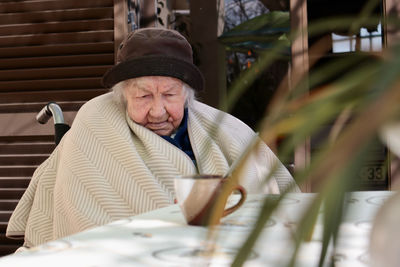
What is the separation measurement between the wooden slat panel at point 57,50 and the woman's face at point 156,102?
Answer: 2137 mm

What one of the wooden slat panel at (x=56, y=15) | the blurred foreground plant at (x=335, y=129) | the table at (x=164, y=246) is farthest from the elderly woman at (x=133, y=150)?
→ the wooden slat panel at (x=56, y=15)

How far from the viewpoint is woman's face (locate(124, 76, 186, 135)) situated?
7.61 ft

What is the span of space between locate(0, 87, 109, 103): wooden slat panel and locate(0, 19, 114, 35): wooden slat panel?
0.46 m

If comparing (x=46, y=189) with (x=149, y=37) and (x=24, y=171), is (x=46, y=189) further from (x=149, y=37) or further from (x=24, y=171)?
(x=24, y=171)

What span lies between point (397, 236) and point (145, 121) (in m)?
2.17

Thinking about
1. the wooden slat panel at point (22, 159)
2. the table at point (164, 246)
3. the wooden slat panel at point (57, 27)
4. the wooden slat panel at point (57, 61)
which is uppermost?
the wooden slat panel at point (57, 27)

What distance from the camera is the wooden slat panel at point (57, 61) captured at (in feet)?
14.6

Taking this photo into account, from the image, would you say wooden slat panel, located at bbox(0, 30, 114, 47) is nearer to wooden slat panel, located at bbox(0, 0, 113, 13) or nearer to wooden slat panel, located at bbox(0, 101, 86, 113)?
wooden slat panel, located at bbox(0, 0, 113, 13)

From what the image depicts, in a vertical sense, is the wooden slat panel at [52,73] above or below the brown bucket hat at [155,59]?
below

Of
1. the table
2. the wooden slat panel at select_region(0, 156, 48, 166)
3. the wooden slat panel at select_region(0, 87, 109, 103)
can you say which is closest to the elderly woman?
the table

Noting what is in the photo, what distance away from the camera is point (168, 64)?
2312 millimetres

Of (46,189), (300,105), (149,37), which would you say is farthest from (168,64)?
(300,105)

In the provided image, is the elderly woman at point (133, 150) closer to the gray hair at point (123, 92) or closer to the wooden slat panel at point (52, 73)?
the gray hair at point (123, 92)

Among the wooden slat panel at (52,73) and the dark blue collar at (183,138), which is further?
the wooden slat panel at (52,73)
